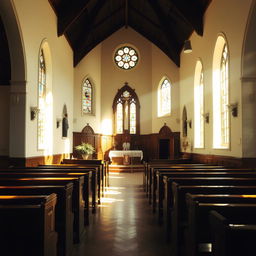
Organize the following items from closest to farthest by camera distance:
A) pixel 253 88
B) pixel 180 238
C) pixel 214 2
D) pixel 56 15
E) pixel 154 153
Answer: pixel 180 238 < pixel 253 88 < pixel 214 2 < pixel 56 15 < pixel 154 153

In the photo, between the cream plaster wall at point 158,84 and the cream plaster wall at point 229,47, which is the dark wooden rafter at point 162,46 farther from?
the cream plaster wall at point 229,47

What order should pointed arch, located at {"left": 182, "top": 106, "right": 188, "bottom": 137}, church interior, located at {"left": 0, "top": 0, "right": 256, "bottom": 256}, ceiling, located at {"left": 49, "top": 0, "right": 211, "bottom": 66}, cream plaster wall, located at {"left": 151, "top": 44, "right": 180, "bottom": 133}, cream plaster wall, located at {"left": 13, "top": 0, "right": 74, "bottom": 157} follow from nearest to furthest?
church interior, located at {"left": 0, "top": 0, "right": 256, "bottom": 256}, cream plaster wall, located at {"left": 13, "top": 0, "right": 74, "bottom": 157}, ceiling, located at {"left": 49, "top": 0, "right": 211, "bottom": 66}, pointed arch, located at {"left": 182, "top": 106, "right": 188, "bottom": 137}, cream plaster wall, located at {"left": 151, "top": 44, "right": 180, "bottom": 133}

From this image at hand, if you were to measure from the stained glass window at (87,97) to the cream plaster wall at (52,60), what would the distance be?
175 cm

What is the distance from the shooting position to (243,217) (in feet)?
7.32

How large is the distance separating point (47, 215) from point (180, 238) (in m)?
1.77

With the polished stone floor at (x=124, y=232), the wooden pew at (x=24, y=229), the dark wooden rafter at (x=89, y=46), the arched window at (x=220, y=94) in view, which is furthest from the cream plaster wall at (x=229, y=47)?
the wooden pew at (x=24, y=229)

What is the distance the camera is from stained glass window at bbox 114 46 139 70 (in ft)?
56.9

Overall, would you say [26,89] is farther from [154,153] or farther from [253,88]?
[154,153]

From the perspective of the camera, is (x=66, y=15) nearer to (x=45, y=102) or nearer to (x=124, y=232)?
(x=45, y=102)

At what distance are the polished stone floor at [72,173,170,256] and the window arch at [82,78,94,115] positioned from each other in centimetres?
975

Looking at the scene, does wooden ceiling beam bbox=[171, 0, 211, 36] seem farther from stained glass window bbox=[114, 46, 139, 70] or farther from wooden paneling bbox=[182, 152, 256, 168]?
stained glass window bbox=[114, 46, 139, 70]

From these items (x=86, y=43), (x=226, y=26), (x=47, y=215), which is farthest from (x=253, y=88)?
(x=86, y=43)

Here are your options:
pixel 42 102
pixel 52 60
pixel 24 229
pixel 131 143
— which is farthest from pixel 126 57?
pixel 24 229

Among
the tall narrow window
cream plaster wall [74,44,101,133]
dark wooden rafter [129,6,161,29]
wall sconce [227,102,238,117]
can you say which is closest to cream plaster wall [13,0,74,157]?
the tall narrow window
